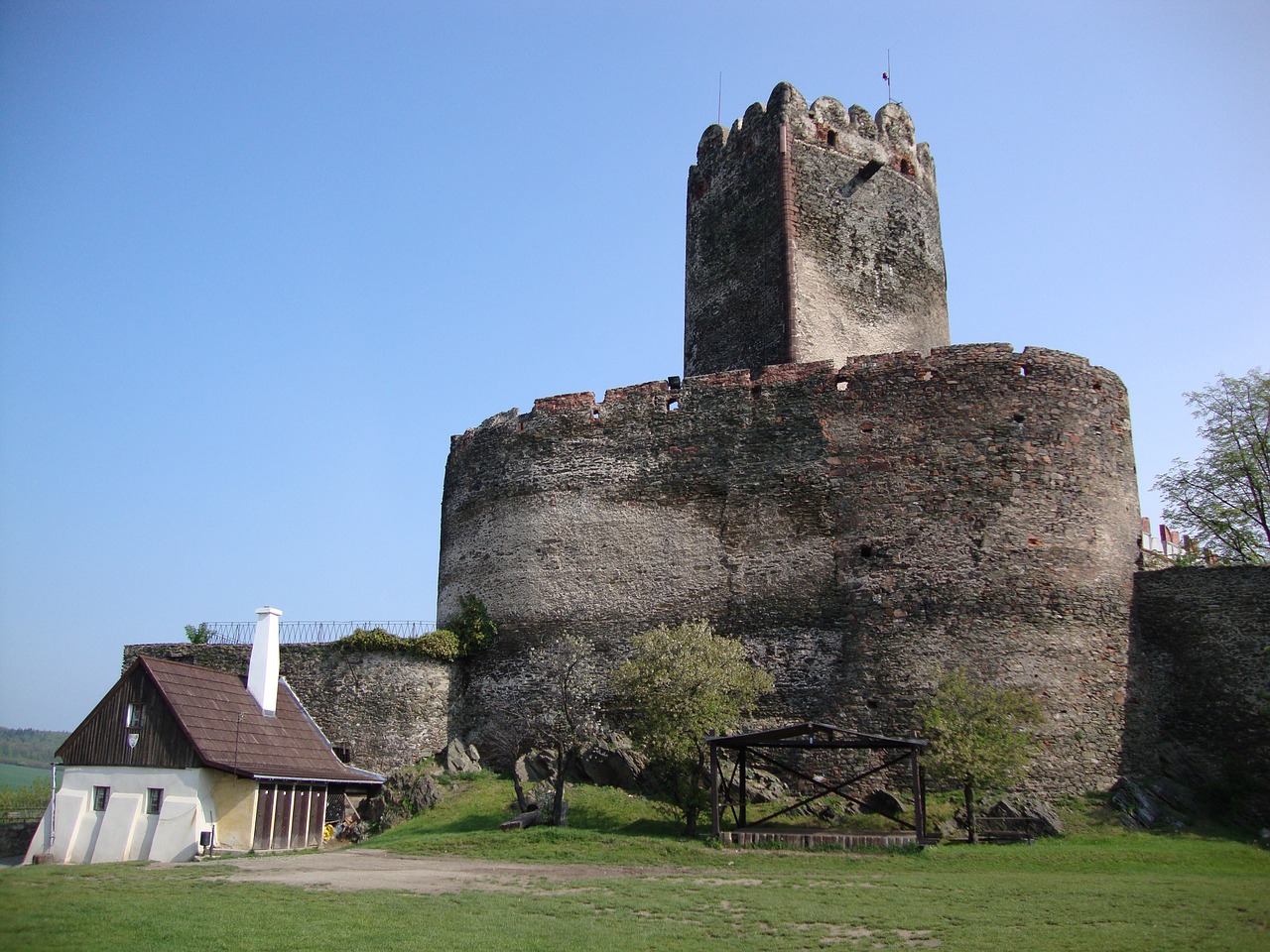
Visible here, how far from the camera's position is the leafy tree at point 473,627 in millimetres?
27109

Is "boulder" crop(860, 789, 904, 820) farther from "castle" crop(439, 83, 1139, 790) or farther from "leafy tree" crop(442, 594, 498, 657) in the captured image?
"leafy tree" crop(442, 594, 498, 657)

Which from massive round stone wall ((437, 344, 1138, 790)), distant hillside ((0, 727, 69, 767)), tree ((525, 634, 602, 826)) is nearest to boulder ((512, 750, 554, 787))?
tree ((525, 634, 602, 826))

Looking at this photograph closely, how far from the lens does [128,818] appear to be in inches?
877

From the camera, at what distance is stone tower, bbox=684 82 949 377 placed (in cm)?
2814

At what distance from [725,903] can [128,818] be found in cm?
1457

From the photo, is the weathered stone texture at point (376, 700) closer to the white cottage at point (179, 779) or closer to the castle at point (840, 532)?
the castle at point (840, 532)

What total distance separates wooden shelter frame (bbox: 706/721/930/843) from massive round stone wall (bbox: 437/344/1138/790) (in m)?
1.07

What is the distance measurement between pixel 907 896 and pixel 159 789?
15920mm

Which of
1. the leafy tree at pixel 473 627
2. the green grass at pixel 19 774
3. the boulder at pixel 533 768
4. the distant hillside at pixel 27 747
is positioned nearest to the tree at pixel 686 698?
the boulder at pixel 533 768

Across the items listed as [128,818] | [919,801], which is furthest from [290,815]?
[919,801]

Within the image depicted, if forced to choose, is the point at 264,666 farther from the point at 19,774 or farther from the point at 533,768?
the point at 19,774

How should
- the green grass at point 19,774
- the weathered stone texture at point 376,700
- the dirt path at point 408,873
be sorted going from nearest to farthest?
the dirt path at point 408,873
the weathered stone texture at point 376,700
the green grass at point 19,774

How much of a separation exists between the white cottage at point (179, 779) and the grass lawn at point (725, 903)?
289 cm

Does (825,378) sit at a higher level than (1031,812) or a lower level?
higher
